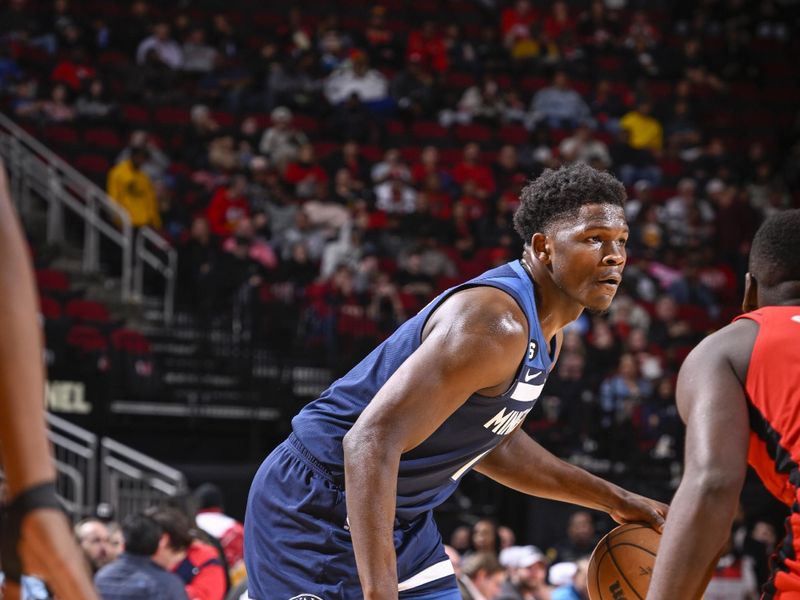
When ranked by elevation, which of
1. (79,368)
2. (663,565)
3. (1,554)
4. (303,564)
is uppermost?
(1,554)

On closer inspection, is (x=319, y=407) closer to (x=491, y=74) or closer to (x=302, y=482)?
(x=302, y=482)

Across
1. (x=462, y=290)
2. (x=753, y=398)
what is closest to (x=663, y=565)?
(x=753, y=398)

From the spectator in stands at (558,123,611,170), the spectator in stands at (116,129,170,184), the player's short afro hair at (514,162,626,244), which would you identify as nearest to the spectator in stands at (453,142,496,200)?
the spectator in stands at (558,123,611,170)

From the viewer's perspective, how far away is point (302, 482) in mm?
3516

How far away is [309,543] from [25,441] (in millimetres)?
1911

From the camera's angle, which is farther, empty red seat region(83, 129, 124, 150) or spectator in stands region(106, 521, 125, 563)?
empty red seat region(83, 129, 124, 150)

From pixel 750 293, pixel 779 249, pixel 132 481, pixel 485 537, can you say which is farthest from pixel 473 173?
pixel 779 249

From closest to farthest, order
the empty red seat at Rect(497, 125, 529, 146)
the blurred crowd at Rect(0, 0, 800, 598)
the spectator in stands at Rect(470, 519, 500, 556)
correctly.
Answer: the spectator in stands at Rect(470, 519, 500, 556)
the blurred crowd at Rect(0, 0, 800, 598)
the empty red seat at Rect(497, 125, 529, 146)

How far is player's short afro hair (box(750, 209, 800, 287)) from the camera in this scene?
2.71m

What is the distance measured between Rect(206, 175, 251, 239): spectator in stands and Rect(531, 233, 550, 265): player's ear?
10.2 metres

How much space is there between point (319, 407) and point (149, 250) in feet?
33.8

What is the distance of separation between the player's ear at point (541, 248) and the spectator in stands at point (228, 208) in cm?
1019

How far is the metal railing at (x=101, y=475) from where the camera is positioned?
10.4m

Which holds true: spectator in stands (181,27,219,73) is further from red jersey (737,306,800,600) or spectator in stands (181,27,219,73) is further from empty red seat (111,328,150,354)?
red jersey (737,306,800,600)
